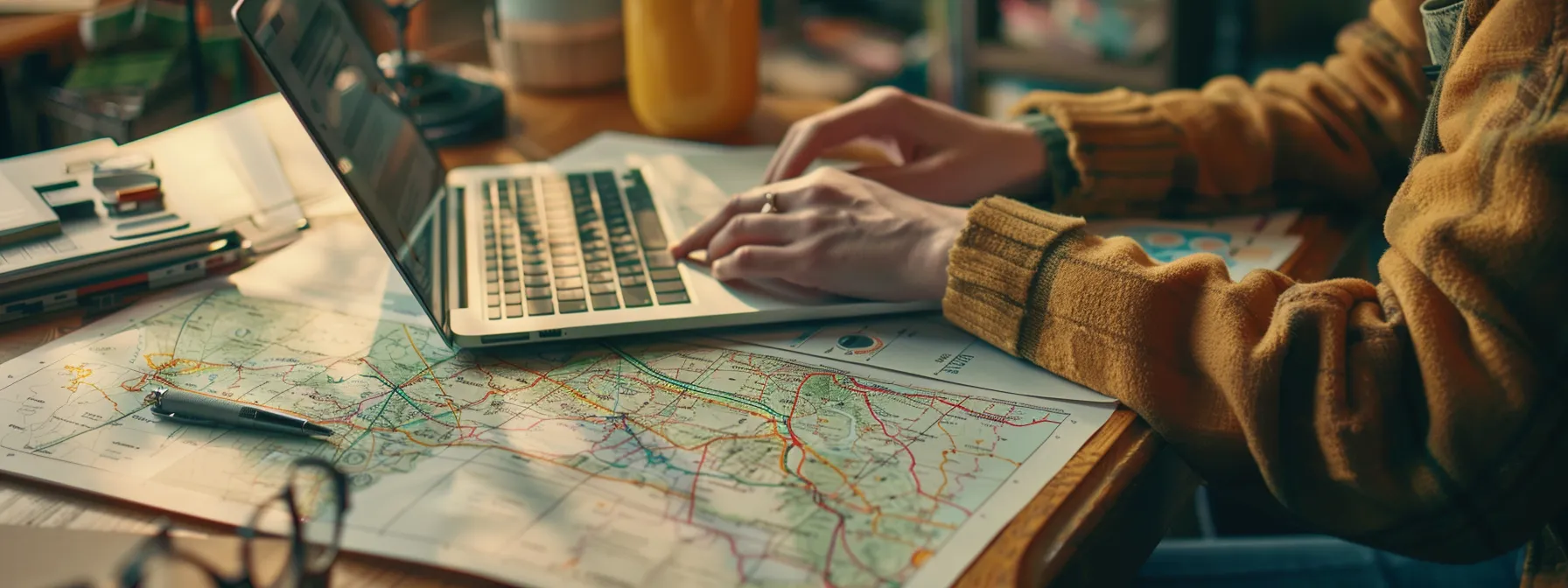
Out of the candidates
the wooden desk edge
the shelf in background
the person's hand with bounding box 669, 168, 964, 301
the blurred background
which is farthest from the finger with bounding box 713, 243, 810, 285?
the shelf in background

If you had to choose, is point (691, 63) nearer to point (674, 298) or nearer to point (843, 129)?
point (843, 129)

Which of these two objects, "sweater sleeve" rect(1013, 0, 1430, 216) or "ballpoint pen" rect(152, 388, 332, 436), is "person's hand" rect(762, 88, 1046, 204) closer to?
"sweater sleeve" rect(1013, 0, 1430, 216)

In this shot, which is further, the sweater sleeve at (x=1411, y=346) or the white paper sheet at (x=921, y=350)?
the white paper sheet at (x=921, y=350)

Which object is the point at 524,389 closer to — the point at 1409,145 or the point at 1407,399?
the point at 1407,399

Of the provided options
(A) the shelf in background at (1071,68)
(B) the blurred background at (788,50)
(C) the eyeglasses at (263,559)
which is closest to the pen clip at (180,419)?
(C) the eyeglasses at (263,559)

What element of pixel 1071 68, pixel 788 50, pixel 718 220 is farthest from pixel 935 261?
pixel 788 50

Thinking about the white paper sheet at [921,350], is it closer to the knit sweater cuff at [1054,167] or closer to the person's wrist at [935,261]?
the person's wrist at [935,261]

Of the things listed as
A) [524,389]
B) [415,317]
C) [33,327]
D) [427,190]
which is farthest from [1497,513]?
[33,327]
